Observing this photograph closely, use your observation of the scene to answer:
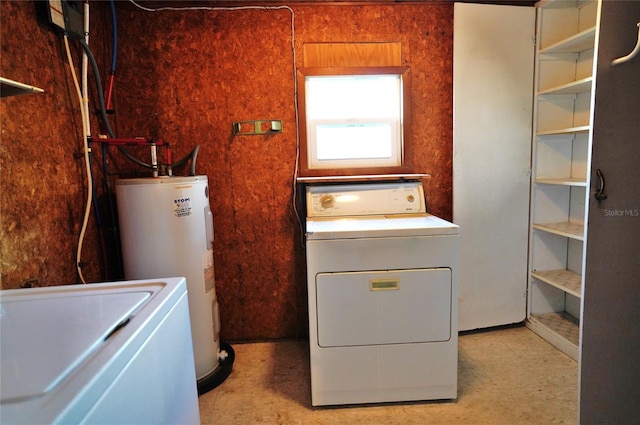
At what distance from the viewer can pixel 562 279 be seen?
→ 7.41 ft

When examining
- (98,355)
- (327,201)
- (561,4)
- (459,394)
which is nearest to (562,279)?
(459,394)

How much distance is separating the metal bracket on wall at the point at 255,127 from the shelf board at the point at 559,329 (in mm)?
2225

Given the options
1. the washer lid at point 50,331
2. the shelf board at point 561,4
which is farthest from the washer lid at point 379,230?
the shelf board at point 561,4

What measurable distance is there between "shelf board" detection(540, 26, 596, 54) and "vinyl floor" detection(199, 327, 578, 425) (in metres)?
1.91

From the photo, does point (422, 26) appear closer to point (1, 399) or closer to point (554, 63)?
point (554, 63)

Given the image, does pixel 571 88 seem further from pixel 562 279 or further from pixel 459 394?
pixel 459 394

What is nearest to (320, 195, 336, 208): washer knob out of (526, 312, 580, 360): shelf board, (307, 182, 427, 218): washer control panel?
(307, 182, 427, 218): washer control panel

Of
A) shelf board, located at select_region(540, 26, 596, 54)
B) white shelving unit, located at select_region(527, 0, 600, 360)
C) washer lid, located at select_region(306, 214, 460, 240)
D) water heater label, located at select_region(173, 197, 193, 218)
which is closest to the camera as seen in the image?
washer lid, located at select_region(306, 214, 460, 240)

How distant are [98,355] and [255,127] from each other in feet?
5.79

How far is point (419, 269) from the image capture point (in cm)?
164

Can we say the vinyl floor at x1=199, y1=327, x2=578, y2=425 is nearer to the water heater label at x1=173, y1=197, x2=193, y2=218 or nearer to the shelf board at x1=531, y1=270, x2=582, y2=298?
the shelf board at x1=531, y1=270, x2=582, y2=298

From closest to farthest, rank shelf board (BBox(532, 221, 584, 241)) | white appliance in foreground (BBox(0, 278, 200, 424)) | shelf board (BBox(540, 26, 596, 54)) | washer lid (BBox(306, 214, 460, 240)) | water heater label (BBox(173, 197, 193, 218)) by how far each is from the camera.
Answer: white appliance in foreground (BBox(0, 278, 200, 424)), washer lid (BBox(306, 214, 460, 240)), water heater label (BBox(173, 197, 193, 218)), shelf board (BBox(540, 26, 596, 54)), shelf board (BBox(532, 221, 584, 241))

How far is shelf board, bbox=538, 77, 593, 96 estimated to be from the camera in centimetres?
198

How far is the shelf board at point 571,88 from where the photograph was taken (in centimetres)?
198
